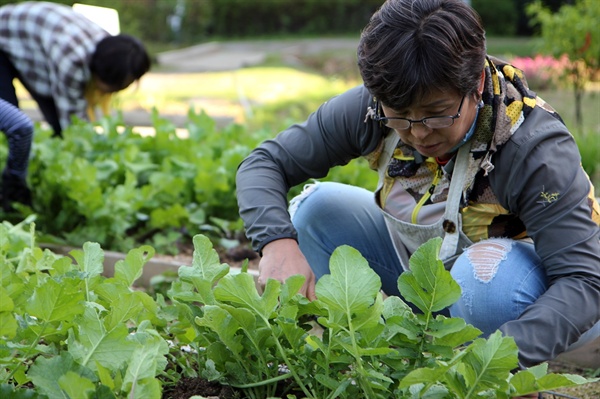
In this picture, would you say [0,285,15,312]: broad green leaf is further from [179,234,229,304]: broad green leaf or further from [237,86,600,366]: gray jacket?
[237,86,600,366]: gray jacket

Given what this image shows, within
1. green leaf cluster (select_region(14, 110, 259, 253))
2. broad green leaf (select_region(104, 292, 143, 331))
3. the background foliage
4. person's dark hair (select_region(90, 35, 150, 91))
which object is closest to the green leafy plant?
broad green leaf (select_region(104, 292, 143, 331))

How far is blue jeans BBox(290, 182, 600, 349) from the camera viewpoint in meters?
2.11

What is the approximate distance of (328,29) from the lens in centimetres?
2450

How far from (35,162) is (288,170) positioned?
1.89 m

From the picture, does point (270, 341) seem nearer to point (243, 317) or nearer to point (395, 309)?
point (243, 317)

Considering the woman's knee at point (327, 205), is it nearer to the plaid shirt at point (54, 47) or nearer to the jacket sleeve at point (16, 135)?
the jacket sleeve at point (16, 135)

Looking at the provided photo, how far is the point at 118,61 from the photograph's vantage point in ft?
15.8

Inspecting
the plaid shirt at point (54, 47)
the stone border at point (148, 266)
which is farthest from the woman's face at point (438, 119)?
the plaid shirt at point (54, 47)

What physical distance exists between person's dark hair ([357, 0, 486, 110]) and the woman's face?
0.02 meters

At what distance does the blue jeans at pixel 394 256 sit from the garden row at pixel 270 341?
0.53 meters

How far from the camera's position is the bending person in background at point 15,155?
3553mm

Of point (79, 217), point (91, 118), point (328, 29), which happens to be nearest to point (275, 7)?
point (328, 29)

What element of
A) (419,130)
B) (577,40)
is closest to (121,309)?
(419,130)

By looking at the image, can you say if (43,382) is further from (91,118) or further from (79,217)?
(91,118)
